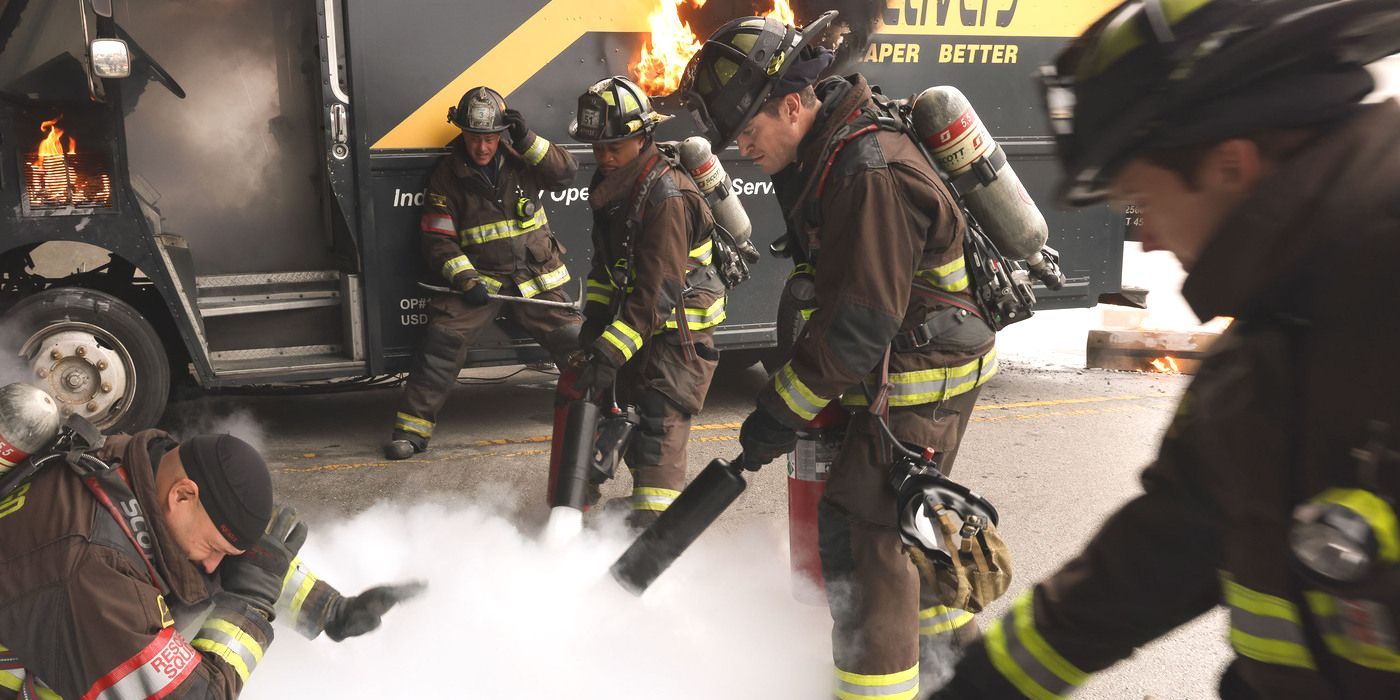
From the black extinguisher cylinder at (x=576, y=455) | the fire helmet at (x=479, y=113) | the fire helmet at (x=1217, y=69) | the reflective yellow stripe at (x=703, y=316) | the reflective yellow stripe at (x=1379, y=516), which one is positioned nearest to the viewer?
the reflective yellow stripe at (x=1379, y=516)

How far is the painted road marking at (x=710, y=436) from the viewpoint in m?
5.93

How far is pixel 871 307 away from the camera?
2707 millimetres

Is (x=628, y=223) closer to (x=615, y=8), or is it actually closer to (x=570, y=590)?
(x=570, y=590)

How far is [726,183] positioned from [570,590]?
2180mm

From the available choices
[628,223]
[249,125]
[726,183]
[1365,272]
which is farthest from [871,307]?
[249,125]

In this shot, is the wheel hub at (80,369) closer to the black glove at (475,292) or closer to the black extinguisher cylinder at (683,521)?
the black glove at (475,292)

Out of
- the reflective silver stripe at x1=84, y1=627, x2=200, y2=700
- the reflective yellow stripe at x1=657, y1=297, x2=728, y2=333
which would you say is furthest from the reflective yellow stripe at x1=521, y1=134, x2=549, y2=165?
the reflective silver stripe at x1=84, y1=627, x2=200, y2=700

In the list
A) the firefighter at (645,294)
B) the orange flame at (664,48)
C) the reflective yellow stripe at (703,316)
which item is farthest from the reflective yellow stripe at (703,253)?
the orange flame at (664,48)

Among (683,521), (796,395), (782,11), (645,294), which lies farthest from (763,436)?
(782,11)

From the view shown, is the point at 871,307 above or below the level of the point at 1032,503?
above

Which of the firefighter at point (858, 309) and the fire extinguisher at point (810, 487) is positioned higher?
the firefighter at point (858, 309)

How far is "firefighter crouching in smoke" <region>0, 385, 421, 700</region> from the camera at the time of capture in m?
2.19

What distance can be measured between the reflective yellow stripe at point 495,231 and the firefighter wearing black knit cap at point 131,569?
352cm

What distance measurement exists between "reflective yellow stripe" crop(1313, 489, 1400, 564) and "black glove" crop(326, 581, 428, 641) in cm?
253
